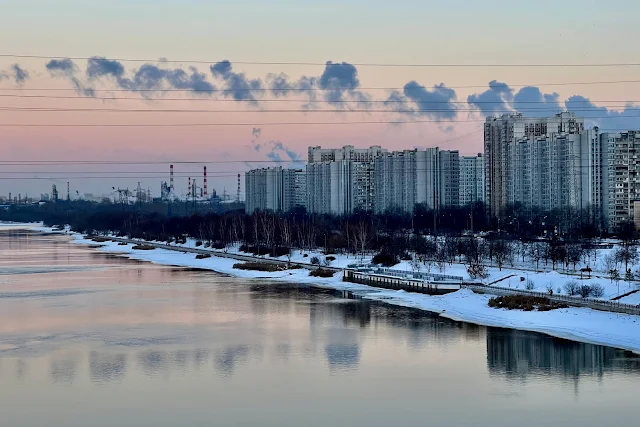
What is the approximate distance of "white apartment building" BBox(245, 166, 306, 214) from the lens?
98562 millimetres

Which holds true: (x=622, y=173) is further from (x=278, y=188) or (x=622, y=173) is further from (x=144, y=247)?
(x=278, y=188)

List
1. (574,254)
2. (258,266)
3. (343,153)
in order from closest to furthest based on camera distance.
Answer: (574,254) < (258,266) < (343,153)

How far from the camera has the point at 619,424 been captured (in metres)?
11.6

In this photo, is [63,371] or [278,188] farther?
[278,188]

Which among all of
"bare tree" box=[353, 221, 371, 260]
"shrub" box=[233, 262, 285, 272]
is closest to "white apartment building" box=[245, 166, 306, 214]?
"bare tree" box=[353, 221, 371, 260]

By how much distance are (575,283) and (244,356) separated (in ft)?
40.5

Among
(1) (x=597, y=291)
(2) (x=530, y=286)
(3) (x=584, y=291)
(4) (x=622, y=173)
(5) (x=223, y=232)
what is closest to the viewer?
(3) (x=584, y=291)

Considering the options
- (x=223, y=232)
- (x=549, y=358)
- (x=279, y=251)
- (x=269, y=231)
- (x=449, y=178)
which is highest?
(x=449, y=178)

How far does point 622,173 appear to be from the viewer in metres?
54.9

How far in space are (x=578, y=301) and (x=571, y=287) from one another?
8.53 ft

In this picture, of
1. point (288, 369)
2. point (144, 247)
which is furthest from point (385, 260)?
point (144, 247)

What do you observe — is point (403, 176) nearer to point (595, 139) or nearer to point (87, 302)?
point (595, 139)

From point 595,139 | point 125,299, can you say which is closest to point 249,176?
point 595,139

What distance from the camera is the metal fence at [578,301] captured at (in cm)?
2000
